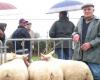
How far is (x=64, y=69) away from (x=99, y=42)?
1.12 m

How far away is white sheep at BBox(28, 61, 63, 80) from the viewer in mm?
6371

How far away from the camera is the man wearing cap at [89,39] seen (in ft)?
24.8

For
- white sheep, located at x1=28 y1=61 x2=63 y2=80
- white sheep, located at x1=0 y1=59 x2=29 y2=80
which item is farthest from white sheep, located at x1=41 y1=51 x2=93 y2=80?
white sheep, located at x1=0 y1=59 x2=29 y2=80

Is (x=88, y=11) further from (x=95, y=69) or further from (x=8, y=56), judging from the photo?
(x=8, y=56)

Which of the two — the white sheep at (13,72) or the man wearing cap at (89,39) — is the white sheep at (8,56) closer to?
the white sheep at (13,72)

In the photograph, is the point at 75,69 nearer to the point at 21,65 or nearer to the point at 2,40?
the point at 21,65

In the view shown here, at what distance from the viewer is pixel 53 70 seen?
644 centimetres

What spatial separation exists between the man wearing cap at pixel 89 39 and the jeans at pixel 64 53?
2.32 metres

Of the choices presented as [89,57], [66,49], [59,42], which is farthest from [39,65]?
[66,49]

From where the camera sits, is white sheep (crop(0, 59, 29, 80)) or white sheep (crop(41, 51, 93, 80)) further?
white sheep (crop(41, 51, 93, 80))

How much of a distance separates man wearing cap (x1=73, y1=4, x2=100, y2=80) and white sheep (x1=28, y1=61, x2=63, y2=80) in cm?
116

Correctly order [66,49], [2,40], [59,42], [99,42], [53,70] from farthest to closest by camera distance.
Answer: [66,49] → [59,42] → [2,40] → [99,42] → [53,70]

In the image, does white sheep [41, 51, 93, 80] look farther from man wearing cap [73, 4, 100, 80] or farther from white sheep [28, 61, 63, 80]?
man wearing cap [73, 4, 100, 80]

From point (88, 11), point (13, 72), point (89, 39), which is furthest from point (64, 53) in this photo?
point (13, 72)
